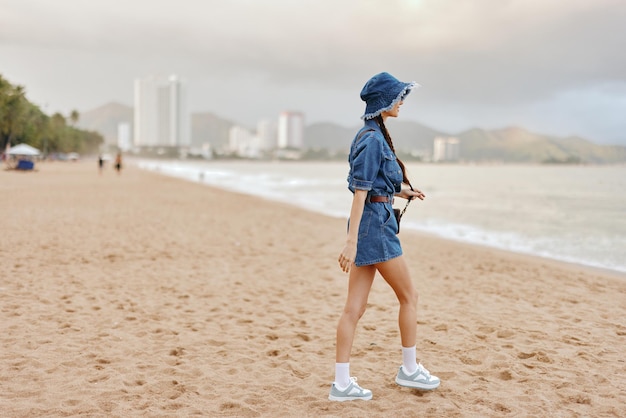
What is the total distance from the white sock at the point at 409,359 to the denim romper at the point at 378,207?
26.9 inches

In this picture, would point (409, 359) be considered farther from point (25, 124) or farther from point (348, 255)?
point (25, 124)

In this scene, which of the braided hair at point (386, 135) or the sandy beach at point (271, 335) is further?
the sandy beach at point (271, 335)

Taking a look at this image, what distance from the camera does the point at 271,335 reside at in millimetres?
4320

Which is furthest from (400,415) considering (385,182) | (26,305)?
(26,305)

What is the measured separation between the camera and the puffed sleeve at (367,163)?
2590 mm

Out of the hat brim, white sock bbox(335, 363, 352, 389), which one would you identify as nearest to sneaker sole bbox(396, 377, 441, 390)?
white sock bbox(335, 363, 352, 389)

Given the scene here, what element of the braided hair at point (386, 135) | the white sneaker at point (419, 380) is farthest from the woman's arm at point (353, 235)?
the white sneaker at point (419, 380)

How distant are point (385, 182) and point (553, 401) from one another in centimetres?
169

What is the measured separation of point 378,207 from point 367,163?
265 millimetres

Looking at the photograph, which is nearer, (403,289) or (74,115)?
(403,289)

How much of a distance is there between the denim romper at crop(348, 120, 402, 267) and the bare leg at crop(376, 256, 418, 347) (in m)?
0.06

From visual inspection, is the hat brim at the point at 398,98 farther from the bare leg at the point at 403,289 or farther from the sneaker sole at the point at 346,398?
the sneaker sole at the point at 346,398

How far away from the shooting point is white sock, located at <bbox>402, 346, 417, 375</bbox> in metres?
3.07

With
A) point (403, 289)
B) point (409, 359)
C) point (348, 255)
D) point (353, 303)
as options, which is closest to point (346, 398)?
point (409, 359)
